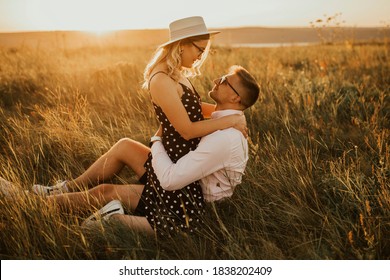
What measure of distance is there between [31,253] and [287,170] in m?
1.89

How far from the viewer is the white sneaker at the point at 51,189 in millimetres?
2895

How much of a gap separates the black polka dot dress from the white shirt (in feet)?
0.29

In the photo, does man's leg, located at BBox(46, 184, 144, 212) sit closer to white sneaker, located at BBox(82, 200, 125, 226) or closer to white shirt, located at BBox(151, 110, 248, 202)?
white sneaker, located at BBox(82, 200, 125, 226)

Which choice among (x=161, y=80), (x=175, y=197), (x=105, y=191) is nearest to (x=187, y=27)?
(x=161, y=80)

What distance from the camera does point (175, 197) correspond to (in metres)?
2.65

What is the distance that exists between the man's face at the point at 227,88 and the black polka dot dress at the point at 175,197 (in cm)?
18

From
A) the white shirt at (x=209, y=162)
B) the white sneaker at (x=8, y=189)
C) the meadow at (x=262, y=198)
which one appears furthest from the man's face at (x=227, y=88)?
the white sneaker at (x=8, y=189)

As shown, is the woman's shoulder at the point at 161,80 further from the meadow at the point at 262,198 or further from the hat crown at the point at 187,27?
the meadow at the point at 262,198

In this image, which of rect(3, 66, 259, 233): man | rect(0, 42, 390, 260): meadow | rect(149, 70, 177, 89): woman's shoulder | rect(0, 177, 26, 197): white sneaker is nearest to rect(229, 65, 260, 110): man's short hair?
rect(3, 66, 259, 233): man

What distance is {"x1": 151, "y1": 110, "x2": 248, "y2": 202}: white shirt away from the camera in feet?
8.27

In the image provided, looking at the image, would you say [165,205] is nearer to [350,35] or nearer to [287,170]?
[287,170]

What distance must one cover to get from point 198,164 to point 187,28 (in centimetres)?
94
